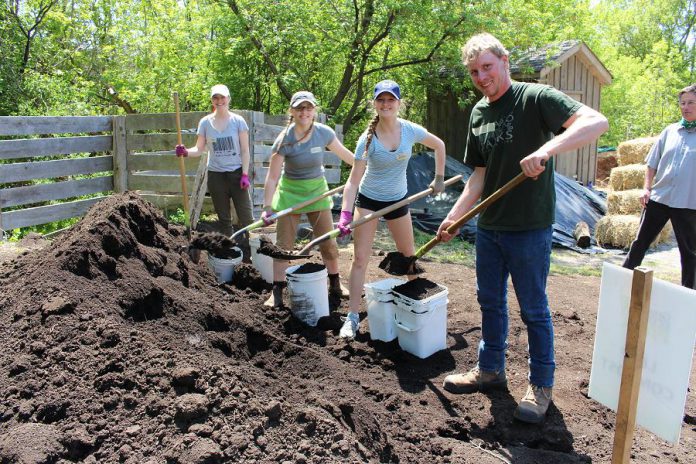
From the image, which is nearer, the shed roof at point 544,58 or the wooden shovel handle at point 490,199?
the wooden shovel handle at point 490,199

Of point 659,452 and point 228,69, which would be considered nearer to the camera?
point 659,452

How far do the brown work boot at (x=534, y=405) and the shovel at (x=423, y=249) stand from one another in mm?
1051

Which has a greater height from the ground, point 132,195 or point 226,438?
point 132,195

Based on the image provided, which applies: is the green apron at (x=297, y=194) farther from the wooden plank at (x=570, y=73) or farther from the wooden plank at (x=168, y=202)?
the wooden plank at (x=570, y=73)

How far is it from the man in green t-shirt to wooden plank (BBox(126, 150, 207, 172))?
6097 mm

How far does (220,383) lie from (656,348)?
6.30ft

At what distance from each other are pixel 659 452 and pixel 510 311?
2.30 metres

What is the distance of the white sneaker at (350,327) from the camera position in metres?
4.57

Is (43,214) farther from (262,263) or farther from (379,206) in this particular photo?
(379,206)

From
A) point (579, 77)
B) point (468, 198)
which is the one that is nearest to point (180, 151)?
point (468, 198)

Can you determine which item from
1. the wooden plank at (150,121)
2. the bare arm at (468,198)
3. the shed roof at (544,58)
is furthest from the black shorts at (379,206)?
the shed roof at (544,58)

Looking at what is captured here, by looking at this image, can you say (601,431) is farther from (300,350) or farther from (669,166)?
(669,166)

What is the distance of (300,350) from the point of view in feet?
13.4

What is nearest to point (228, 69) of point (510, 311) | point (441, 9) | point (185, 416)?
point (441, 9)
